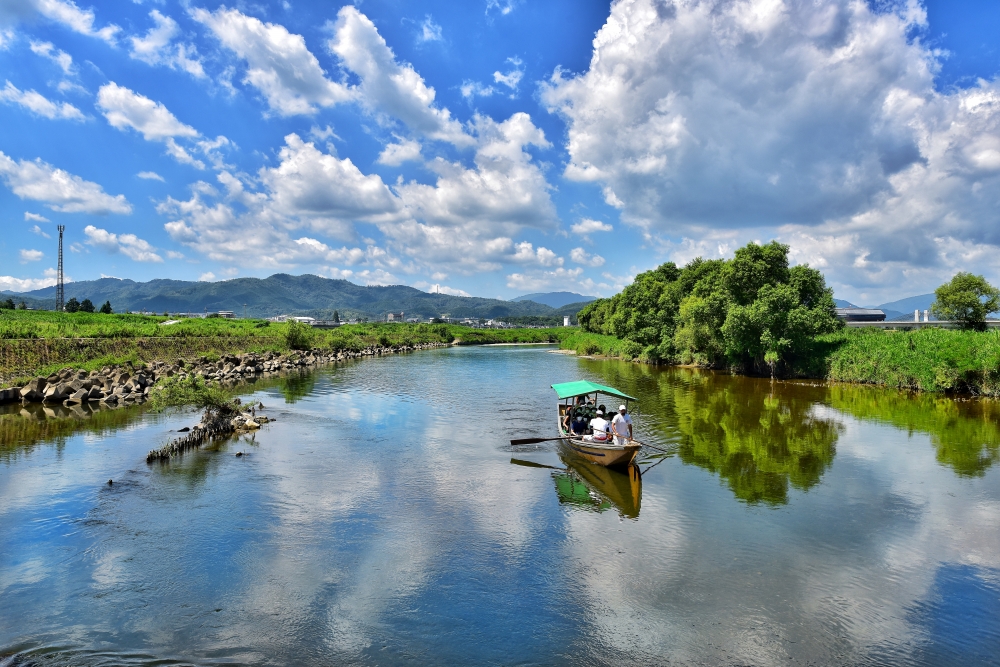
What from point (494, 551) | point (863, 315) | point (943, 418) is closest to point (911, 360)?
point (943, 418)

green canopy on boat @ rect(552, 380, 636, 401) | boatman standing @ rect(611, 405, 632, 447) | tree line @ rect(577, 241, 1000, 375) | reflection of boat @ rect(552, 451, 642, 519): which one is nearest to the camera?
reflection of boat @ rect(552, 451, 642, 519)

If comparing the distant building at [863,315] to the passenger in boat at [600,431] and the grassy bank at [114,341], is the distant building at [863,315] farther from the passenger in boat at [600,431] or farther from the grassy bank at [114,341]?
the passenger in boat at [600,431]

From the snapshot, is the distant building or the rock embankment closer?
the rock embankment

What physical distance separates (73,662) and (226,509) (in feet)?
22.8

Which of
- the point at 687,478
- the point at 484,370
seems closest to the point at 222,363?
the point at 484,370

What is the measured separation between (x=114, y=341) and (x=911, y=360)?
65.8 m

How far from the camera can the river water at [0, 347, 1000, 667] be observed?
31.4ft

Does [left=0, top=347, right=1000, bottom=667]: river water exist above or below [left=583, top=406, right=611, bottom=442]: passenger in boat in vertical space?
below

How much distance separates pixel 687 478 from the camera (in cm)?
1944

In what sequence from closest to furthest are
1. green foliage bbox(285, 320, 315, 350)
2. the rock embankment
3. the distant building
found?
the rock embankment
green foliage bbox(285, 320, 315, 350)
the distant building

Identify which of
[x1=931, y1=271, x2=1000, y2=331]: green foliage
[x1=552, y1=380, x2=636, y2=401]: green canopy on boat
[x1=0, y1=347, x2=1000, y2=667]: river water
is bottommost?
[x1=0, y1=347, x2=1000, y2=667]: river water

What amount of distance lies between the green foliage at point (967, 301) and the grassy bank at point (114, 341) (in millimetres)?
67565

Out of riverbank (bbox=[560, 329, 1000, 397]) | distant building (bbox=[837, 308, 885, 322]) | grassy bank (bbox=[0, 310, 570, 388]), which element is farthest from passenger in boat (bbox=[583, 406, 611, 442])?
distant building (bbox=[837, 308, 885, 322])

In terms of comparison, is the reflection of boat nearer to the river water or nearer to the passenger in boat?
the river water
